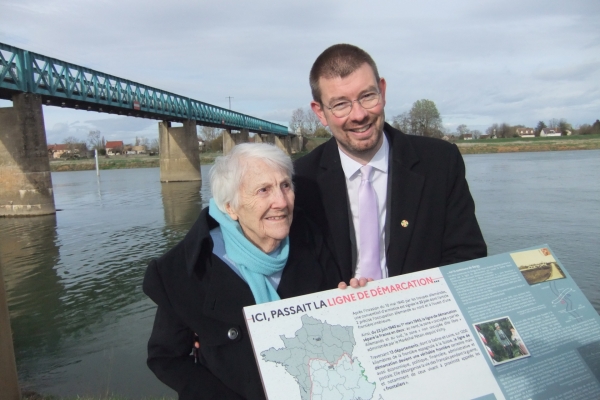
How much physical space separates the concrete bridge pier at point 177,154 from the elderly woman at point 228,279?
5008cm

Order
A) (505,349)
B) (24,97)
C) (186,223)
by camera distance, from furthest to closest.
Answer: (24,97) → (186,223) → (505,349)

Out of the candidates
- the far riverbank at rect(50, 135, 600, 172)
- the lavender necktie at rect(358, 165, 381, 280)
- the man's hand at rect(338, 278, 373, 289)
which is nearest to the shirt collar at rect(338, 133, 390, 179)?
the lavender necktie at rect(358, 165, 381, 280)

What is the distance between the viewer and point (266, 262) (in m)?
2.58

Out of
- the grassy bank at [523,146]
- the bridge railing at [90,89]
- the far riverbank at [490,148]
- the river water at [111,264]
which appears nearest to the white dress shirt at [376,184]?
the river water at [111,264]

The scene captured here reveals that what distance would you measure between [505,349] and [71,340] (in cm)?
785

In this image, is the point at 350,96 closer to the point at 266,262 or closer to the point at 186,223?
the point at 266,262

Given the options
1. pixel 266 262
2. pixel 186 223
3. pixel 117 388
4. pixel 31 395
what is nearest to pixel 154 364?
pixel 266 262

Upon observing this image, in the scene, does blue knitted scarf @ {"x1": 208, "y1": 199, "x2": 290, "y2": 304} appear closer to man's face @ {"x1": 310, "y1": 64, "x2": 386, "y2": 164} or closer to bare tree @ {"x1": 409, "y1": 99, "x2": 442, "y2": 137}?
man's face @ {"x1": 310, "y1": 64, "x2": 386, "y2": 164}

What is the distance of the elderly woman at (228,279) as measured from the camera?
2551 millimetres

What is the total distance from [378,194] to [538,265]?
38.3 inches

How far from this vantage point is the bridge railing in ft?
82.7

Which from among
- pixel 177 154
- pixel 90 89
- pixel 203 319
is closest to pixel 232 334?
pixel 203 319

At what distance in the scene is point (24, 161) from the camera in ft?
80.5

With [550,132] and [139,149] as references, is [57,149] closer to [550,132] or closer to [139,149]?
[139,149]
